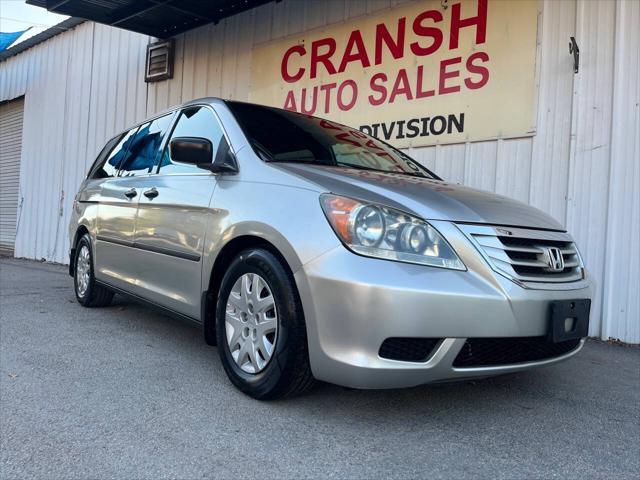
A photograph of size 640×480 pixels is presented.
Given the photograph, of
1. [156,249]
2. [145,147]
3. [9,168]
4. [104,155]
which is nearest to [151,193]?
[156,249]

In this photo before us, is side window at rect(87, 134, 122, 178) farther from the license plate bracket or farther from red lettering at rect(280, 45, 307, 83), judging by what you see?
the license plate bracket

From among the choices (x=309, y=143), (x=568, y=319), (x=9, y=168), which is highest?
(x=9, y=168)

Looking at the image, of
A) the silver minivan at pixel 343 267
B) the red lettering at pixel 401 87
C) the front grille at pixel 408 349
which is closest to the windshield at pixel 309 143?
the silver minivan at pixel 343 267

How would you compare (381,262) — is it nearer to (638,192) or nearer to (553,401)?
(553,401)

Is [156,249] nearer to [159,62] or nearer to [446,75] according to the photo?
[446,75]

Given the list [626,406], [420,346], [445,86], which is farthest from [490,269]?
[445,86]

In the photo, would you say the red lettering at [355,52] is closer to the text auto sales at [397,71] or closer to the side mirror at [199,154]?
the text auto sales at [397,71]

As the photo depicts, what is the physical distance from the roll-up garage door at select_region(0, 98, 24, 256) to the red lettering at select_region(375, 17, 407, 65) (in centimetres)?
1005

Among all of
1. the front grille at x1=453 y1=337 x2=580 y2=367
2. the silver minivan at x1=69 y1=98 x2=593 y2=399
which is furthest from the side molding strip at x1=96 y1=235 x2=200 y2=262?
the front grille at x1=453 y1=337 x2=580 y2=367

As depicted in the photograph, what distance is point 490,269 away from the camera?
2.26 metres

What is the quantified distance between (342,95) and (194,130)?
135 inches

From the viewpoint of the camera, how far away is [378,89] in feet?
20.5

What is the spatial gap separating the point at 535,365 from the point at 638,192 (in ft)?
9.23

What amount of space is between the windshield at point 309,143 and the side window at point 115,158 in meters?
1.70
